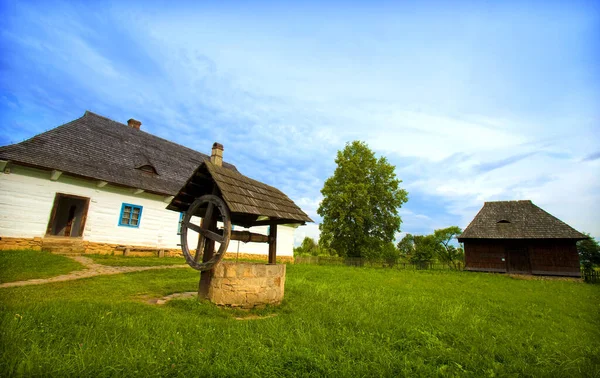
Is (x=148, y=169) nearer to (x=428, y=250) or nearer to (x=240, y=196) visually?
(x=240, y=196)

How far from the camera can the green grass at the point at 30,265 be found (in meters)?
7.88

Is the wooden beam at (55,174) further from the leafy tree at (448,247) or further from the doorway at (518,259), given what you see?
the leafy tree at (448,247)

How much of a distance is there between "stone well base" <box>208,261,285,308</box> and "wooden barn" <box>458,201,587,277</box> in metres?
22.3

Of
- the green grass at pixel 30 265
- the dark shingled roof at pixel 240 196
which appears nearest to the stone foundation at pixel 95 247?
the green grass at pixel 30 265

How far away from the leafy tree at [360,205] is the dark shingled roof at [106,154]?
52.7ft

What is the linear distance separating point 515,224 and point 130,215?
28.9 metres

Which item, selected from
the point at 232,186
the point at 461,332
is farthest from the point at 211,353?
the point at 461,332

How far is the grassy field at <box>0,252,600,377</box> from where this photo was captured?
3.17 m

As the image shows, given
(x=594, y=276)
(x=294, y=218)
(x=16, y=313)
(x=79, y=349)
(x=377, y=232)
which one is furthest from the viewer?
(x=377, y=232)

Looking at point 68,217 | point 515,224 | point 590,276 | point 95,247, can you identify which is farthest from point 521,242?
point 68,217

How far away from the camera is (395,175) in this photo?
31406mm

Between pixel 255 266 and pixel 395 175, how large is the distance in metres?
28.1

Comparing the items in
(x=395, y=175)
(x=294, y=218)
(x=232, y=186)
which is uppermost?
(x=395, y=175)

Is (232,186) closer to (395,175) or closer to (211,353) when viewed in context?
(211,353)
